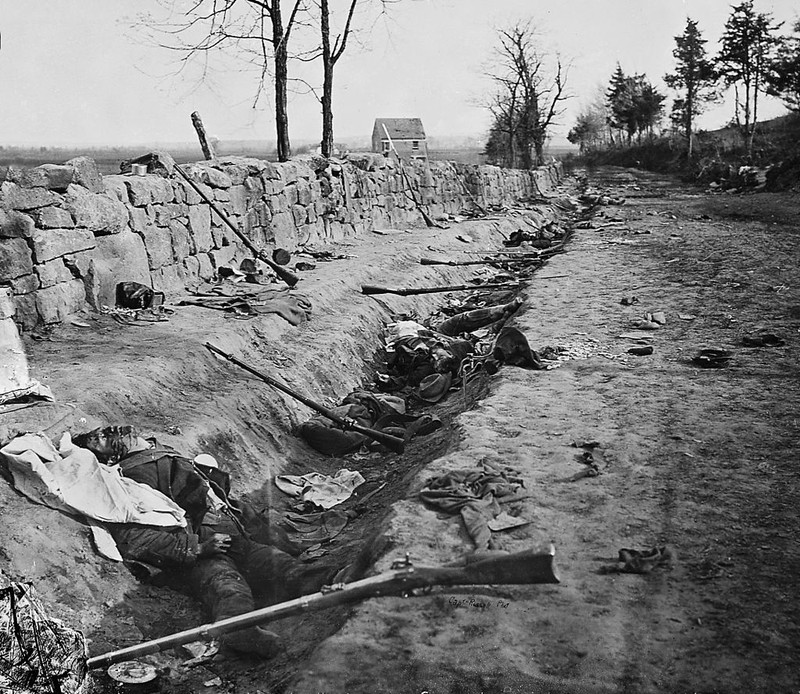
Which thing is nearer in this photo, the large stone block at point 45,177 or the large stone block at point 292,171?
the large stone block at point 45,177

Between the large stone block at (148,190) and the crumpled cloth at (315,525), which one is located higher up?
the large stone block at (148,190)

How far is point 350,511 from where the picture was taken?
5.56 metres

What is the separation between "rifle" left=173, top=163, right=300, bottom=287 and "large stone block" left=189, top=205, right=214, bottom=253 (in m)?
0.15

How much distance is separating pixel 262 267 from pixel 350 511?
6430 millimetres

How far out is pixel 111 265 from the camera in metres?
8.13

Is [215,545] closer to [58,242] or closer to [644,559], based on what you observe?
[644,559]

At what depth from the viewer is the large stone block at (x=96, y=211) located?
7582 millimetres

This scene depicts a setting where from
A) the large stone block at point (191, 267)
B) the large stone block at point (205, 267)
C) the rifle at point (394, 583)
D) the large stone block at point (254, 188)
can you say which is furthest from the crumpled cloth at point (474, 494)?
the large stone block at point (254, 188)

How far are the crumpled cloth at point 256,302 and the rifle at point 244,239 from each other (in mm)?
377

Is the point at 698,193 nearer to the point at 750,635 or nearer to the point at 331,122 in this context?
the point at 331,122

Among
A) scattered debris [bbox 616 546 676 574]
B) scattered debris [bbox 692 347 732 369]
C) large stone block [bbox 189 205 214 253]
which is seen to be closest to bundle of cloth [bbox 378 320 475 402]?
scattered debris [bbox 692 347 732 369]

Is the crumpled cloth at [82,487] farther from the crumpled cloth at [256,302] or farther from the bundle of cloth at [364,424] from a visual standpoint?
the crumpled cloth at [256,302]

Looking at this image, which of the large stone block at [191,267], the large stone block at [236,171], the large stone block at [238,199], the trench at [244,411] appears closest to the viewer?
the trench at [244,411]

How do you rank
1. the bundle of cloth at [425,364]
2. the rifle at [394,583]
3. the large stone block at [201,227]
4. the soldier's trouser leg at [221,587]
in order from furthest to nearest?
the large stone block at [201,227], the bundle of cloth at [425,364], the soldier's trouser leg at [221,587], the rifle at [394,583]
